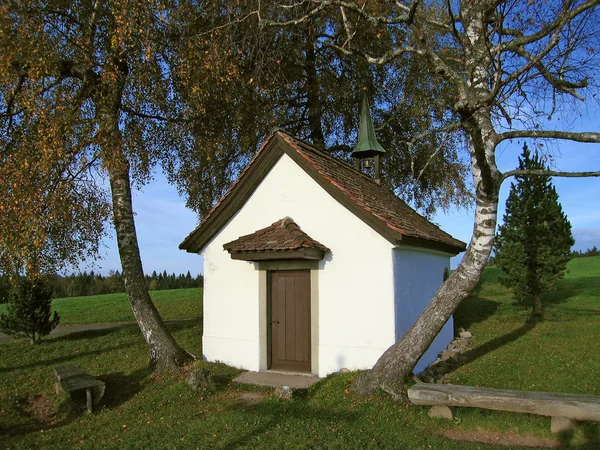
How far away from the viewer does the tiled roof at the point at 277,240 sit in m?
8.66

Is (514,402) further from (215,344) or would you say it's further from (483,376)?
(215,344)

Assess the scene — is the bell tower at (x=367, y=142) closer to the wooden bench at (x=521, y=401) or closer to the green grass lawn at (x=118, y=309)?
the wooden bench at (x=521, y=401)

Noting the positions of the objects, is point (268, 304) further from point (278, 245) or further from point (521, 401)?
point (521, 401)

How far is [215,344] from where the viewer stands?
10297mm

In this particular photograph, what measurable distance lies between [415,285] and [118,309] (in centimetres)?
1764

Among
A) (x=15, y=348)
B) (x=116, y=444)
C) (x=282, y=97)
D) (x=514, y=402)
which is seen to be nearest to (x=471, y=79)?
(x=514, y=402)

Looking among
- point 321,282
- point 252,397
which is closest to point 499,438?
point 252,397

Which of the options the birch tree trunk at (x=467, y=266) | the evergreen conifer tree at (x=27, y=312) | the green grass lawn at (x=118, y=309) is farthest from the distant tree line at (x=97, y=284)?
the birch tree trunk at (x=467, y=266)

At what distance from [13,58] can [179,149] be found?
562cm

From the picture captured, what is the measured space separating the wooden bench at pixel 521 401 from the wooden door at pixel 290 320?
3.08m

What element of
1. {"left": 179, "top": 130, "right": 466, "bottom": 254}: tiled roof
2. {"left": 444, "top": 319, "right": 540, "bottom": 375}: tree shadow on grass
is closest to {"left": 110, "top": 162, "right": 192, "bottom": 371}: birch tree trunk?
{"left": 179, "top": 130, "right": 466, "bottom": 254}: tiled roof

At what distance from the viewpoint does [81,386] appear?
7516 mm

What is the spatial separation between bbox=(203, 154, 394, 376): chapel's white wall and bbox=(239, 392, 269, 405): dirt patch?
57.6 inches

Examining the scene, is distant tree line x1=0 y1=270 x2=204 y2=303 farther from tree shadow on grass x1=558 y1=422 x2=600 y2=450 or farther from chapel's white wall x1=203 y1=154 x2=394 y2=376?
tree shadow on grass x1=558 y1=422 x2=600 y2=450
